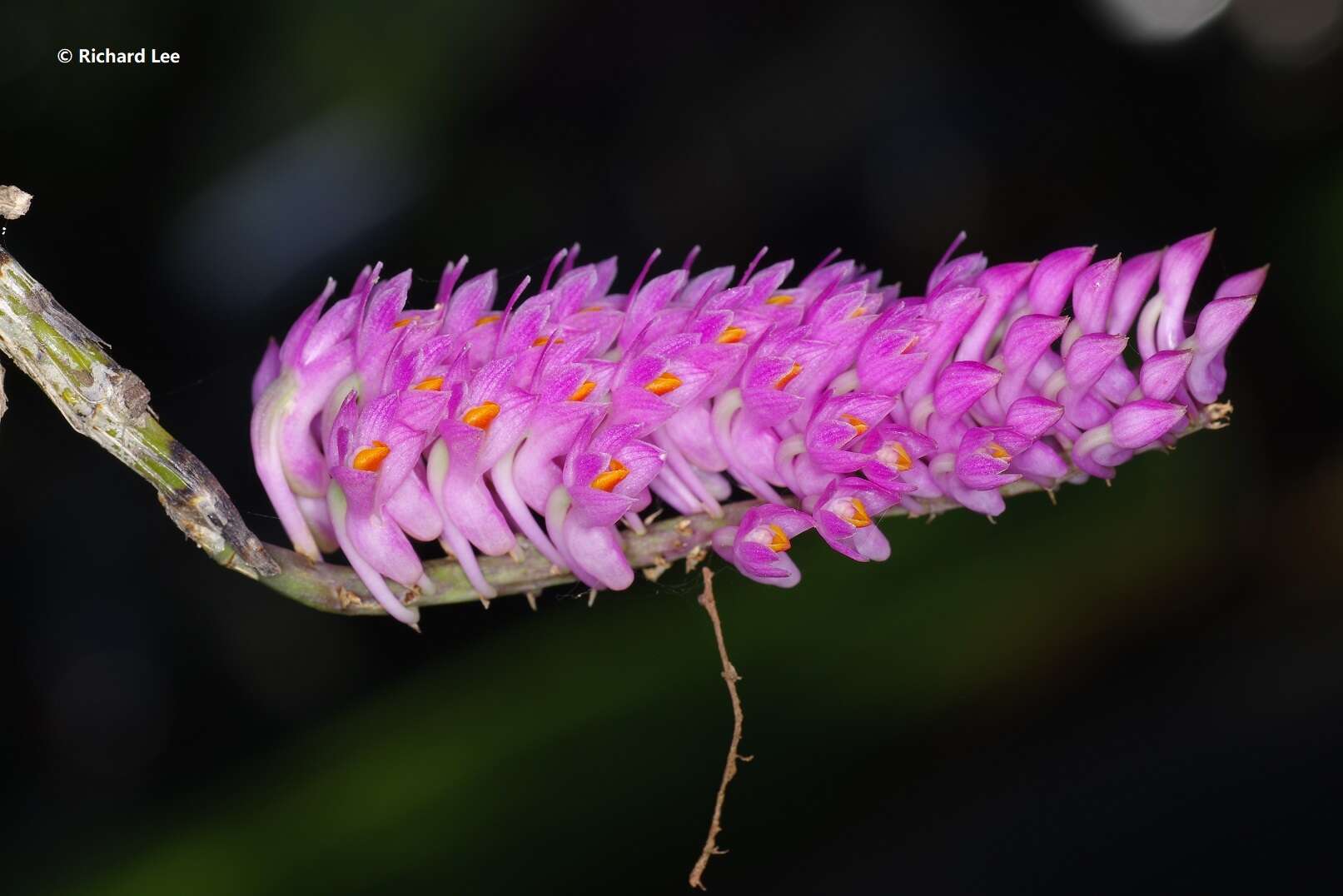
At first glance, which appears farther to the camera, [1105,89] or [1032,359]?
[1105,89]

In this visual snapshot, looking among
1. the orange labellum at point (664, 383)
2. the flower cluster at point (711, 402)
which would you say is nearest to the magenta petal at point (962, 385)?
the flower cluster at point (711, 402)

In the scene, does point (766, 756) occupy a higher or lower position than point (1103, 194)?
lower

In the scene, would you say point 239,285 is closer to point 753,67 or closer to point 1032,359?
point 753,67

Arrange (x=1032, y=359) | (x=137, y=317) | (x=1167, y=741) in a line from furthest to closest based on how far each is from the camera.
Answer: (x=137, y=317)
(x=1167, y=741)
(x=1032, y=359)

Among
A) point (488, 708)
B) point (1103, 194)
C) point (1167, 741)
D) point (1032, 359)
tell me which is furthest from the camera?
point (1103, 194)

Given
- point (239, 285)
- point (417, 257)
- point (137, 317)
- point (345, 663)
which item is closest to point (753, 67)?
point (417, 257)

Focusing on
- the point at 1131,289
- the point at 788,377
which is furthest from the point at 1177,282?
the point at 788,377

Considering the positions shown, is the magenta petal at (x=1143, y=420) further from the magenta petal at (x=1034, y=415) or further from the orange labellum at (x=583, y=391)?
the orange labellum at (x=583, y=391)

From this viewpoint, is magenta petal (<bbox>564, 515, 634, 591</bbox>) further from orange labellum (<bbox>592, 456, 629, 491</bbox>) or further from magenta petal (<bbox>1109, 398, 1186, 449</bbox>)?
magenta petal (<bbox>1109, 398, 1186, 449</bbox>)
